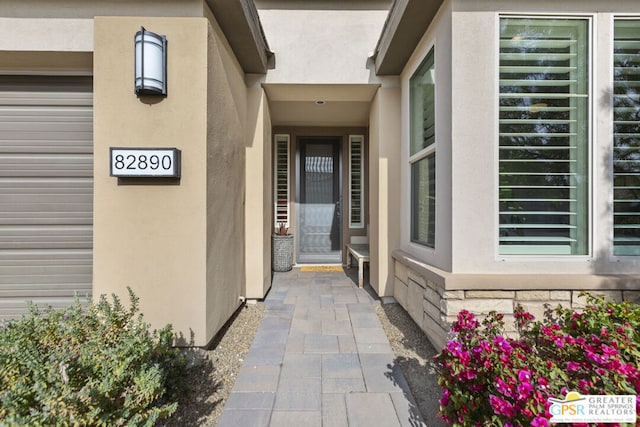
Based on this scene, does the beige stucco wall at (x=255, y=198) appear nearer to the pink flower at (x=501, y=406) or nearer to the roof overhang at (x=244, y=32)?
the roof overhang at (x=244, y=32)

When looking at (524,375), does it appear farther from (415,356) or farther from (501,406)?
(415,356)

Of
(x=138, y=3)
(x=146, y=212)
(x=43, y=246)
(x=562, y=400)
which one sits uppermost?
(x=138, y=3)

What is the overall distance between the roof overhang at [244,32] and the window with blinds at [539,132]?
217cm

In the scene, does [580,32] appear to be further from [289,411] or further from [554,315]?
[289,411]

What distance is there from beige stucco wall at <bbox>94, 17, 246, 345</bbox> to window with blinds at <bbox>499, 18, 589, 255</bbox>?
7.91 feet

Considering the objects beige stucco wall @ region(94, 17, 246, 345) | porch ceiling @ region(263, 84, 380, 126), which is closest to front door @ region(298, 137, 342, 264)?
porch ceiling @ region(263, 84, 380, 126)

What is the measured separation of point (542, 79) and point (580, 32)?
1.49 feet

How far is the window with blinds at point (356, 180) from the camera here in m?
6.15

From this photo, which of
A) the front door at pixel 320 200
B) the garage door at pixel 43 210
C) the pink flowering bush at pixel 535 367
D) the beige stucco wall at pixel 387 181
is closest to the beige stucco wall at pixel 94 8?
the garage door at pixel 43 210

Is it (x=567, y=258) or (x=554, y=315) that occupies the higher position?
(x=567, y=258)

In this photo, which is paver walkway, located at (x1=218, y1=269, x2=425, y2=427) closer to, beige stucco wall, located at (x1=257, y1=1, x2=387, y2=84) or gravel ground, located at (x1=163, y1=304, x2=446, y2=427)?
gravel ground, located at (x1=163, y1=304, x2=446, y2=427)

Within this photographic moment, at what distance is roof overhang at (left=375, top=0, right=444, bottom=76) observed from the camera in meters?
2.62

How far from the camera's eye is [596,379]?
134cm

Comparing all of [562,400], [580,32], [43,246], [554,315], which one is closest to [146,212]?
[43,246]
